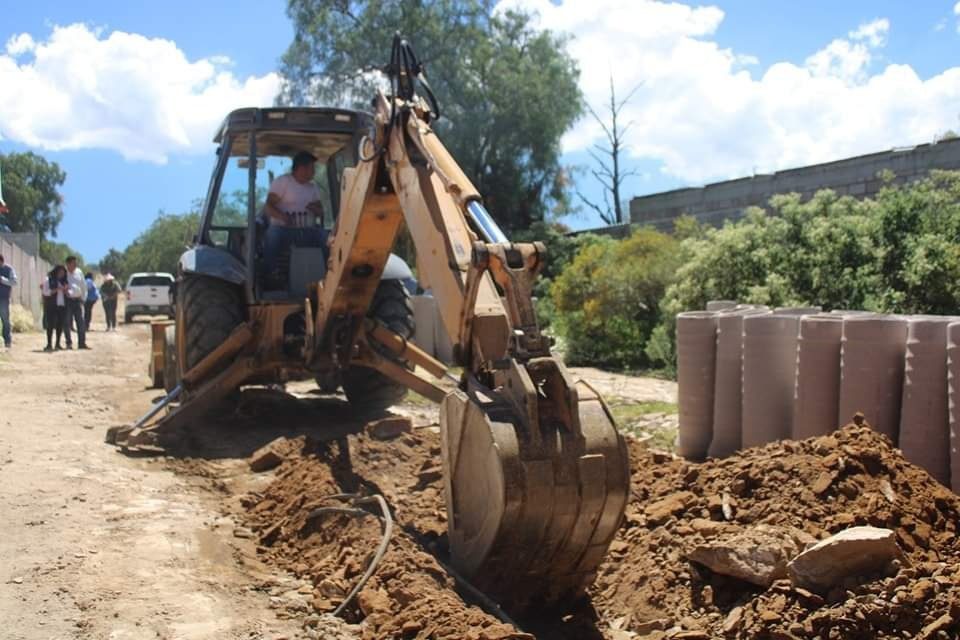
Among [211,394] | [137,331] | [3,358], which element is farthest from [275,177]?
[137,331]

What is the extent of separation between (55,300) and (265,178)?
1119 cm

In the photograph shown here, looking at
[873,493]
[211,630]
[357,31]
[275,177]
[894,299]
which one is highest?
[357,31]

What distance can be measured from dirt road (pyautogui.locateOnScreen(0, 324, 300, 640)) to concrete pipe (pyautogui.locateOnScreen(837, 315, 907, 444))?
3.60m

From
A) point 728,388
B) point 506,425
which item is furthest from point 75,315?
point 506,425

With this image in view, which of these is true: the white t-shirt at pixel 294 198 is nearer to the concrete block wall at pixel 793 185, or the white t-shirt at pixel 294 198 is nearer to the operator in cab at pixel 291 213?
the operator in cab at pixel 291 213

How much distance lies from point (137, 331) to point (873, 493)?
1021 inches

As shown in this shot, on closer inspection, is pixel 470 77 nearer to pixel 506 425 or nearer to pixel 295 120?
pixel 295 120

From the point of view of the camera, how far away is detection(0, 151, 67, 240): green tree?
59.9 meters

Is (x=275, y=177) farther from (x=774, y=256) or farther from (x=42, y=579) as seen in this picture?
(x=774, y=256)

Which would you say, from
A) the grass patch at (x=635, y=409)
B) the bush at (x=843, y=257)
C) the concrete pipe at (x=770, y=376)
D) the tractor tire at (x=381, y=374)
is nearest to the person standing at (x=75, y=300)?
the tractor tire at (x=381, y=374)

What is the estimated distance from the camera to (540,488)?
4.07 m

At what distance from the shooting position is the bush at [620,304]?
14.8 m

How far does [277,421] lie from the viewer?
9.11 metres

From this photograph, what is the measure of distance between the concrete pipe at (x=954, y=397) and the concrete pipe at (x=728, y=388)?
5.71 feet
